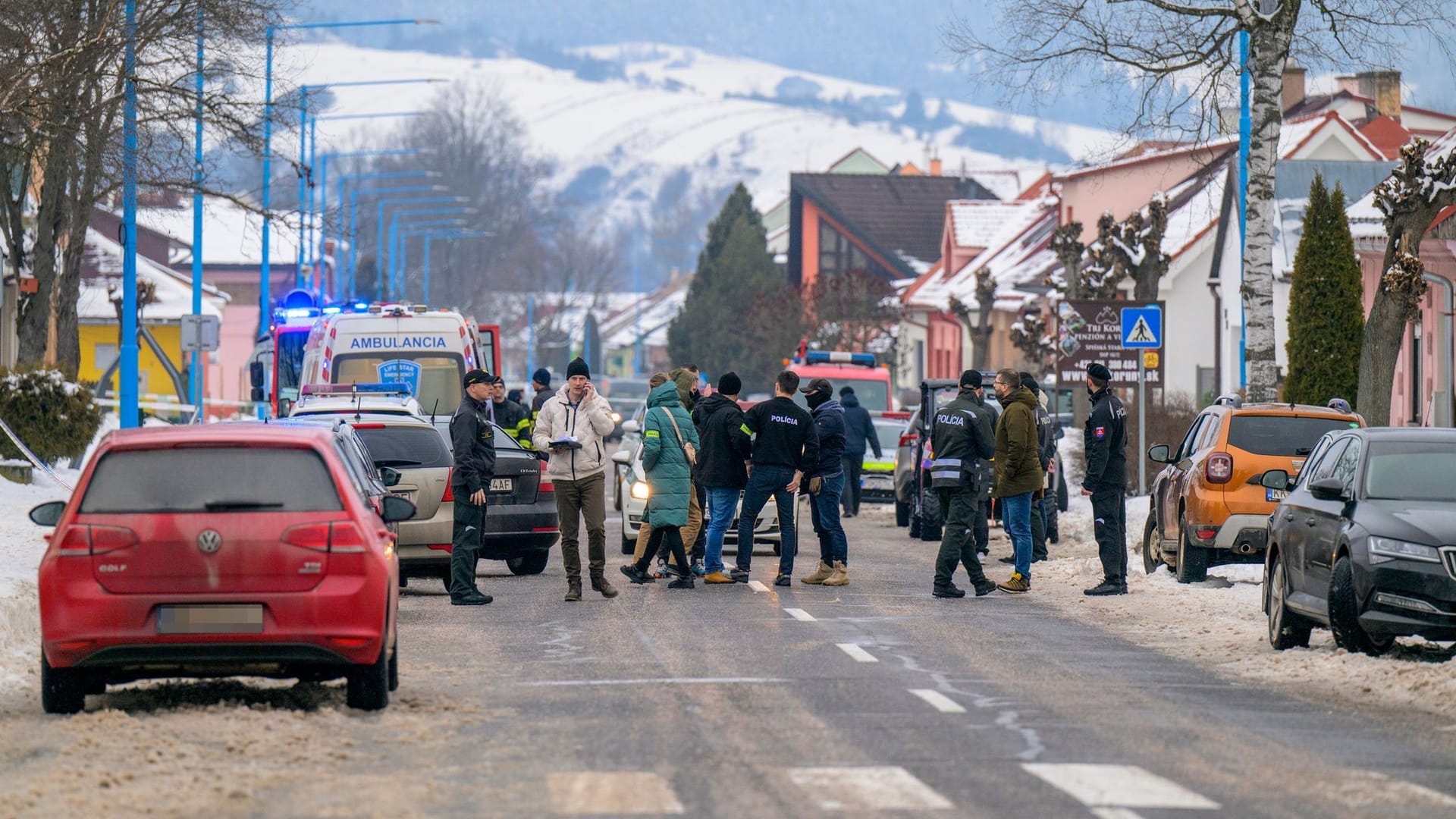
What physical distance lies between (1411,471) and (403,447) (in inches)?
311

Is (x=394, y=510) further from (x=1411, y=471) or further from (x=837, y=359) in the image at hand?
(x=837, y=359)

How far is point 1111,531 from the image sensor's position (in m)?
18.4

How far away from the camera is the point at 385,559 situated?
36.8 feet

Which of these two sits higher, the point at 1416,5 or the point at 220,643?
the point at 1416,5

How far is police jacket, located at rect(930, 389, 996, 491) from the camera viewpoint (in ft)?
59.2

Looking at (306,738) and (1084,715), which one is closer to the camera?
(306,738)

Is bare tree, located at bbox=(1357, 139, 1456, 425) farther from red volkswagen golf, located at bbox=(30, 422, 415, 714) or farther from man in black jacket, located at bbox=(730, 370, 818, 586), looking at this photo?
red volkswagen golf, located at bbox=(30, 422, 415, 714)

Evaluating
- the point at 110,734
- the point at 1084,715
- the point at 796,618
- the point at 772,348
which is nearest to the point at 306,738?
the point at 110,734

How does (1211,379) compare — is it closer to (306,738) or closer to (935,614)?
(935,614)

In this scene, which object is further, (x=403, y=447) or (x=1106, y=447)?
(x=1106, y=447)

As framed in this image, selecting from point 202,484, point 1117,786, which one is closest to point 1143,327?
point 202,484

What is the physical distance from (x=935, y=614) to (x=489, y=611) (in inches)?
124

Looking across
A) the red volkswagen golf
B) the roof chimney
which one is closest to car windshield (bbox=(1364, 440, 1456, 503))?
the red volkswagen golf

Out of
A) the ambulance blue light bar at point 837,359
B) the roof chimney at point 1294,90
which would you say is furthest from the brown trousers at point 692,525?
the roof chimney at point 1294,90
